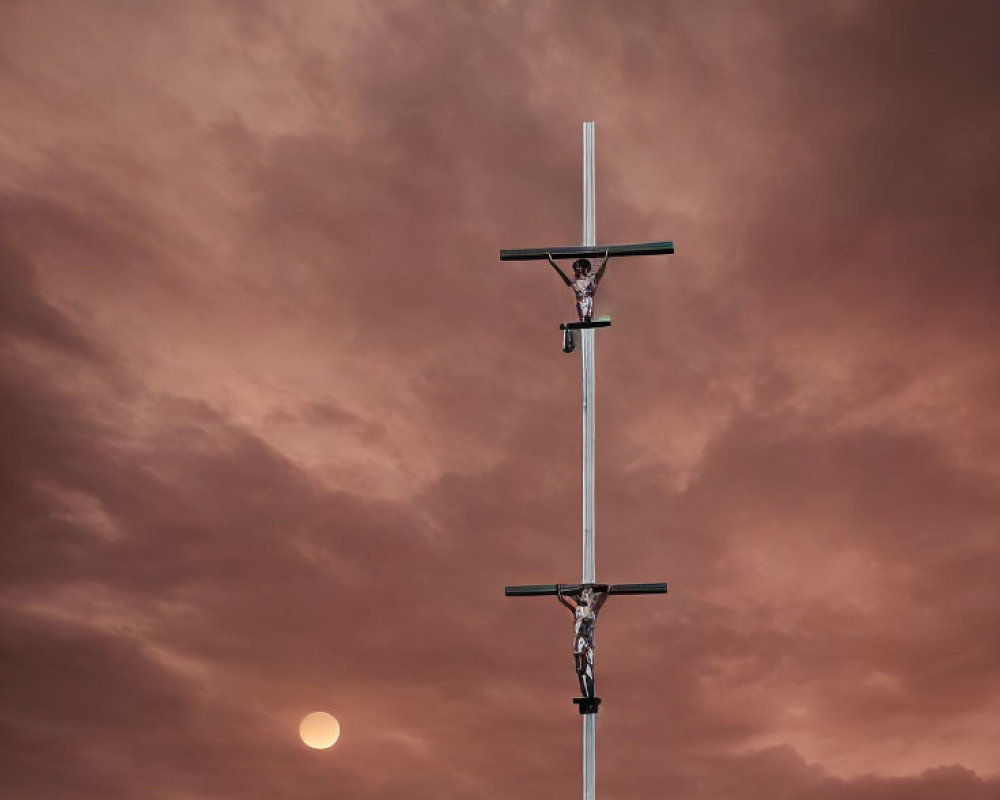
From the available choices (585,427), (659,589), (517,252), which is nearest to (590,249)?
(517,252)

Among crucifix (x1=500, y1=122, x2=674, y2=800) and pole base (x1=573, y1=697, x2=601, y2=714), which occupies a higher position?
crucifix (x1=500, y1=122, x2=674, y2=800)

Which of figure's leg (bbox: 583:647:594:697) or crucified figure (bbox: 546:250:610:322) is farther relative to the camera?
crucified figure (bbox: 546:250:610:322)

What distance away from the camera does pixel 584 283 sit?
34.7 metres

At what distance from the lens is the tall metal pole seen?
105 feet

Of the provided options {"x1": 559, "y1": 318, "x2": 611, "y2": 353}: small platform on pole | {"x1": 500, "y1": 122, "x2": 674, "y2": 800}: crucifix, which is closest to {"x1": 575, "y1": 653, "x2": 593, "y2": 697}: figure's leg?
{"x1": 500, "y1": 122, "x2": 674, "y2": 800}: crucifix

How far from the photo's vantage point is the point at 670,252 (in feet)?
115

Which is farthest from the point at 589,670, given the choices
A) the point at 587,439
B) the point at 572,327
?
the point at 572,327

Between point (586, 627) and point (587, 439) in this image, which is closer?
point (586, 627)

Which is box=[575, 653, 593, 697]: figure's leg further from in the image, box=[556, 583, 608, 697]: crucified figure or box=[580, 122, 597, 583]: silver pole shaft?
box=[580, 122, 597, 583]: silver pole shaft

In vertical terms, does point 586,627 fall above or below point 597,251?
below

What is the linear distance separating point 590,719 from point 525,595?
3.08 metres

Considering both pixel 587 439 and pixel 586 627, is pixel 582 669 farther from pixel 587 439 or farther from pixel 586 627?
pixel 587 439

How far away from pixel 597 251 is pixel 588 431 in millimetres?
4280

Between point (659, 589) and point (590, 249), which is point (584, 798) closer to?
point (659, 589)
